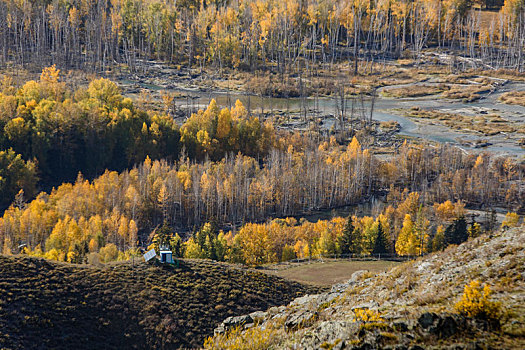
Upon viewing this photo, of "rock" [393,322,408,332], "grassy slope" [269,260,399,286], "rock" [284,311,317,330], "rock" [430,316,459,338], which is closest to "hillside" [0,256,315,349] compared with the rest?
"grassy slope" [269,260,399,286]

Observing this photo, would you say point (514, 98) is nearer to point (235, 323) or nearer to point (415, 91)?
point (415, 91)

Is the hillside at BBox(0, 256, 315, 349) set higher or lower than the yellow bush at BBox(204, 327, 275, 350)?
lower

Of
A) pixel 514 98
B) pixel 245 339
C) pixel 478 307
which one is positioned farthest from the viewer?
pixel 514 98

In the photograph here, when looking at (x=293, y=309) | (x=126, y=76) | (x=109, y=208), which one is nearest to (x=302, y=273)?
(x=293, y=309)

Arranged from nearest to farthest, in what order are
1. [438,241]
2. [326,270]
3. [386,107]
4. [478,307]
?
[478,307]
[326,270]
[438,241]
[386,107]

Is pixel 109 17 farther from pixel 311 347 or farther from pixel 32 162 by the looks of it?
pixel 311 347

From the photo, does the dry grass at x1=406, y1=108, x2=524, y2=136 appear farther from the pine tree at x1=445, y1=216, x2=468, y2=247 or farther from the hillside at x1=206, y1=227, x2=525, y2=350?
the hillside at x1=206, y1=227, x2=525, y2=350

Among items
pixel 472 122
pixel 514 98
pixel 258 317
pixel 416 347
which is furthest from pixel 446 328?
pixel 514 98
